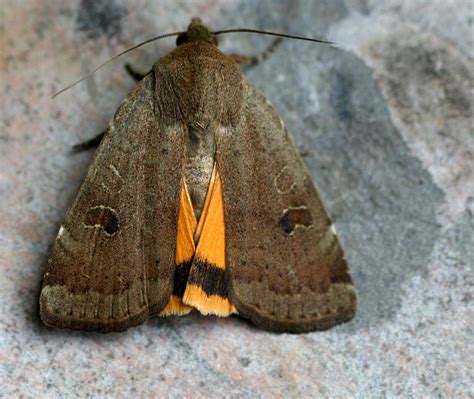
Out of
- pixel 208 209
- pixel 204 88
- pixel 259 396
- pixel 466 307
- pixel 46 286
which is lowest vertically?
pixel 259 396

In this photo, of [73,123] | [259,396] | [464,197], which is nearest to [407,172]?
[464,197]

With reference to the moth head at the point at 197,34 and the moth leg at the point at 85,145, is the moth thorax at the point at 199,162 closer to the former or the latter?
the moth head at the point at 197,34

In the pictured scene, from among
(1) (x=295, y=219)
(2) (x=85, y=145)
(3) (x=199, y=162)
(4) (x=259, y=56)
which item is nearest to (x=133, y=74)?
(2) (x=85, y=145)

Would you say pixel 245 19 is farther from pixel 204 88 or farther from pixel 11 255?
pixel 11 255

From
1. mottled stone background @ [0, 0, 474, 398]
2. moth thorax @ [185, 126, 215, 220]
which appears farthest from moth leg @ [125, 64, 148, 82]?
moth thorax @ [185, 126, 215, 220]

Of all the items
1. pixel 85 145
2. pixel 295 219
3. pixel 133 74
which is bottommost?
pixel 295 219

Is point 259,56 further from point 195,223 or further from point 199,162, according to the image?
point 195,223

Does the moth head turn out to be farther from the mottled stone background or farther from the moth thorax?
the moth thorax
